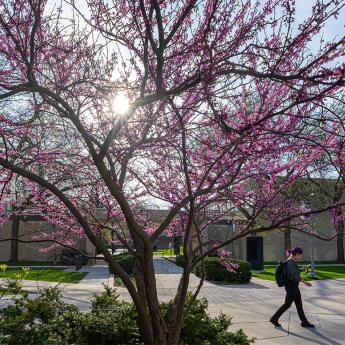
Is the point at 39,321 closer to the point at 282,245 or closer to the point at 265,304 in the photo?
the point at 265,304

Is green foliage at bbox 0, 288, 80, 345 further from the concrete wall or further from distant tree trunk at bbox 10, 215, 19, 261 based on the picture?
distant tree trunk at bbox 10, 215, 19, 261

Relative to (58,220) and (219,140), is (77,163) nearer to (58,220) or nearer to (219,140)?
(58,220)

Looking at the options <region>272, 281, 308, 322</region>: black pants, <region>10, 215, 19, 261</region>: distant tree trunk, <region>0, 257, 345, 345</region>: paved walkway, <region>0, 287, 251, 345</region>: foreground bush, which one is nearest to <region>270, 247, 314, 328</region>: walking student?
<region>272, 281, 308, 322</region>: black pants

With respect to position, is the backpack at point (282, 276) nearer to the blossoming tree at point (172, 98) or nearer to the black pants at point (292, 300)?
the black pants at point (292, 300)

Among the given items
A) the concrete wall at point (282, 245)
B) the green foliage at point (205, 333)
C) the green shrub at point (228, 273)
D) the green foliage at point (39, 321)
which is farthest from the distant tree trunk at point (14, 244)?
the green foliage at point (205, 333)

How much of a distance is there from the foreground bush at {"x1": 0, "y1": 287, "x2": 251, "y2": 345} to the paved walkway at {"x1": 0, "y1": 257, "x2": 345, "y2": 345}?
162 centimetres

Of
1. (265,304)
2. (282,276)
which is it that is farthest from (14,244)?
(282,276)

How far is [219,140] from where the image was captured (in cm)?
476

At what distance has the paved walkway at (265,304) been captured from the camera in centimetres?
737

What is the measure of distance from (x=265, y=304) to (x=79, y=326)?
6.54 metres

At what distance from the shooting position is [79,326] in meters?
5.24

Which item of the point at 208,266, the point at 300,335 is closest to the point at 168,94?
the point at 300,335

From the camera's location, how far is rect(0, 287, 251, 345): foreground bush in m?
4.51

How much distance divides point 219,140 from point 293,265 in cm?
429
